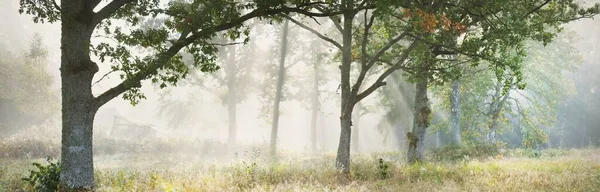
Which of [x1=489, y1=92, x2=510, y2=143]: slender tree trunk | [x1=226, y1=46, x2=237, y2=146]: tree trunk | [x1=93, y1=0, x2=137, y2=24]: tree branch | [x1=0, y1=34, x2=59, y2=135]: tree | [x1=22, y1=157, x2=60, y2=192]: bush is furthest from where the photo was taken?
[x1=226, y1=46, x2=237, y2=146]: tree trunk

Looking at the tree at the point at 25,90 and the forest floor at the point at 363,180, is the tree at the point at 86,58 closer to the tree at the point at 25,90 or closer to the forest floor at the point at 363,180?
the forest floor at the point at 363,180

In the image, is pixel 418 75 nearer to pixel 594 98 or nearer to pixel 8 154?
pixel 8 154

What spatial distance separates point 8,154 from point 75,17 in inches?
713

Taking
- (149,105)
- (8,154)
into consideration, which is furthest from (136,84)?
(149,105)

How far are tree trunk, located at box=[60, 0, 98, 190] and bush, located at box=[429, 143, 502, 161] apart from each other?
47.7ft

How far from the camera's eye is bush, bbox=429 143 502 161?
20536mm

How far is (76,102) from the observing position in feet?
32.4

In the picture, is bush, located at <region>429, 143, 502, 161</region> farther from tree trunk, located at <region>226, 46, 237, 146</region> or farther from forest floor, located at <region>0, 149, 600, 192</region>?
tree trunk, located at <region>226, 46, 237, 146</region>

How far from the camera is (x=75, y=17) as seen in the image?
32.8 ft

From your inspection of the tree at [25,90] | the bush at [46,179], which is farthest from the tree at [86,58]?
the tree at [25,90]

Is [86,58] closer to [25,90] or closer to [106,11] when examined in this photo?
[106,11]

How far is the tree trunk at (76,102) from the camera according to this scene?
9.82m

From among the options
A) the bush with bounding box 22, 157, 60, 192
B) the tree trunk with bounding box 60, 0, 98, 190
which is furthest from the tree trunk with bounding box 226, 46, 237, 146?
the tree trunk with bounding box 60, 0, 98, 190

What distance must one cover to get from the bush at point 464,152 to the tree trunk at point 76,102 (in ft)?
47.7
